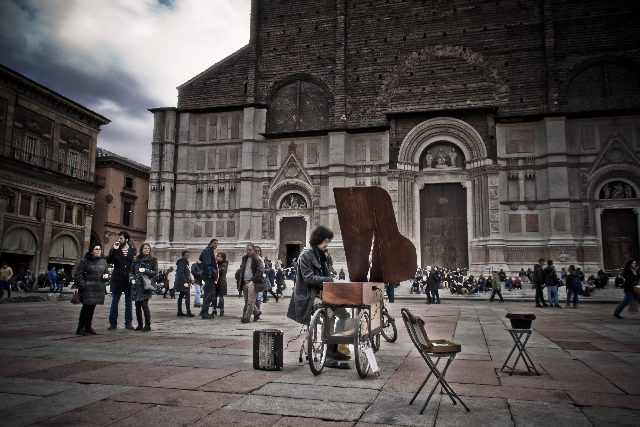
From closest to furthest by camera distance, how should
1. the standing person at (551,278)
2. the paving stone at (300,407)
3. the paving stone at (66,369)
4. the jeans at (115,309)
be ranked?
the paving stone at (300,407) < the paving stone at (66,369) < the jeans at (115,309) < the standing person at (551,278)

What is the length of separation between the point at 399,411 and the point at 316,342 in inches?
65.7

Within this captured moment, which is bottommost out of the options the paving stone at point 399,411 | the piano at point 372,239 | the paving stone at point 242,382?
the paving stone at point 242,382

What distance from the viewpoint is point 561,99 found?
2592 centimetres

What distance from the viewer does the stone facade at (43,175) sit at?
97.2 ft

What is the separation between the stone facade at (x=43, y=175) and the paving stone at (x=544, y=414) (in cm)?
3288

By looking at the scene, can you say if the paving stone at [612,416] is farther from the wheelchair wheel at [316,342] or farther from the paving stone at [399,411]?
the wheelchair wheel at [316,342]

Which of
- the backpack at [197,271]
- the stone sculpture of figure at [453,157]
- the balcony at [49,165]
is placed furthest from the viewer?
the balcony at [49,165]

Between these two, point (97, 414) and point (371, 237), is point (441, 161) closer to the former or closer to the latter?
point (371, 237)

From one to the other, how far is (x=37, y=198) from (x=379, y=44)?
988 inches

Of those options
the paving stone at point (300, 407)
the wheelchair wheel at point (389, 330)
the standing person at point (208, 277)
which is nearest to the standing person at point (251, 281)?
the standing person at point (208, 277)

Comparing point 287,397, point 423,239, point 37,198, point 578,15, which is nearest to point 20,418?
point 287,397

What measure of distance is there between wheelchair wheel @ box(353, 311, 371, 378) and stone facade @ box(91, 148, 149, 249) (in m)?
38.8

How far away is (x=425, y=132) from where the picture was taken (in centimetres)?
2730

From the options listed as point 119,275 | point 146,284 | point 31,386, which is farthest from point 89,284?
point 31,386
